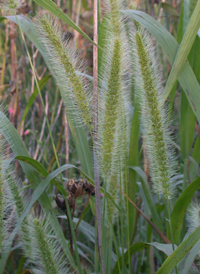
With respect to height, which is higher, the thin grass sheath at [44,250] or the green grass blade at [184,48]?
the green grass blade at [184,48]

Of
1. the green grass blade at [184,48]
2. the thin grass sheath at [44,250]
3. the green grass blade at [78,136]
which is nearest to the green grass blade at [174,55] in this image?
the green grass blade at [184,48]

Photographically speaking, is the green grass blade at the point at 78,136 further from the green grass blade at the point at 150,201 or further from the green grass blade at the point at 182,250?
the green grass blade at the point at 182,250

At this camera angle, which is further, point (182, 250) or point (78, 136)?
point (78, 136)

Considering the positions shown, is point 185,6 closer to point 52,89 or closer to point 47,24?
point 47,24

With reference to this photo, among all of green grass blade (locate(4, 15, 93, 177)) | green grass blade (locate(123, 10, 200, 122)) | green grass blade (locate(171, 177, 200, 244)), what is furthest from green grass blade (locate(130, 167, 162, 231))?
green grass blade (locate(123, 10, 200, 122))

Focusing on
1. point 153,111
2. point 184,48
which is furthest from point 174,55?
point 153,111

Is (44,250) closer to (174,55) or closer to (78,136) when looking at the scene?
(78,136)

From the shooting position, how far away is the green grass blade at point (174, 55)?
951mm

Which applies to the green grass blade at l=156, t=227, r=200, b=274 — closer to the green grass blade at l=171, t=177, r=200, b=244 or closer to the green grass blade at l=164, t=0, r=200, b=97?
the green grass blade at l=171, t=177, r=200, b=244

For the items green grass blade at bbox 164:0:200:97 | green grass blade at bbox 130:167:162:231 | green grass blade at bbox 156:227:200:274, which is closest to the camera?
green grass blade at bbox 156:227:200:274

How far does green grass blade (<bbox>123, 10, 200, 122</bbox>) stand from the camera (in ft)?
3.12

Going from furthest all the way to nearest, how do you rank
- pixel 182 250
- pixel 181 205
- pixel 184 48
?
pixel 181 205 → pixel 184 48 → pixel 182 250

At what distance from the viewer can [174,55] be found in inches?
38.8

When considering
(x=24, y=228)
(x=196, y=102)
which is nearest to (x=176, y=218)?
(x=196, y=102)
